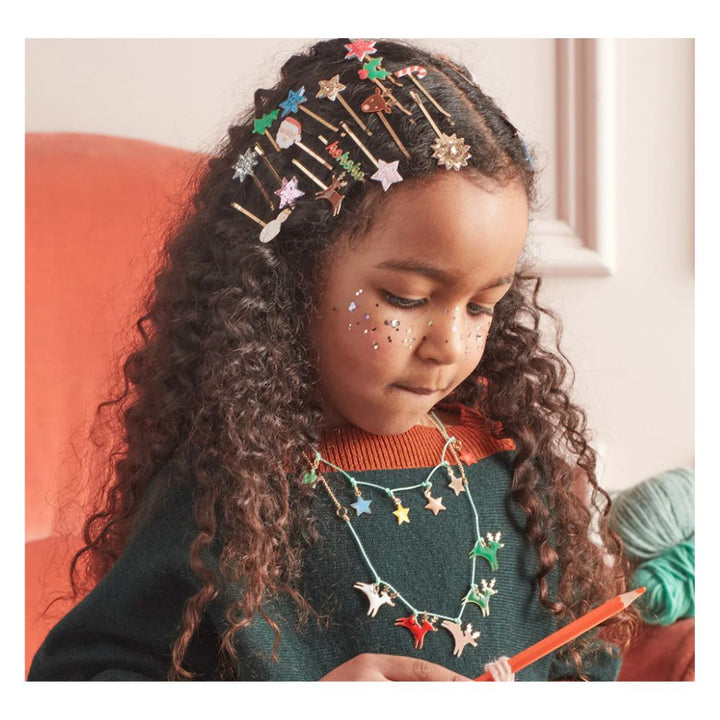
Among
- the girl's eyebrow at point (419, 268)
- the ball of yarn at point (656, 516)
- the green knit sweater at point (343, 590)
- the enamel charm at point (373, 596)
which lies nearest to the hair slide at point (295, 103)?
the girl's eyebrow at point (419, 268)

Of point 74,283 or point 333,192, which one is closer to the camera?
point 333,192

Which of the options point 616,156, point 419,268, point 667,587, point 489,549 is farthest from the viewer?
point 616,156

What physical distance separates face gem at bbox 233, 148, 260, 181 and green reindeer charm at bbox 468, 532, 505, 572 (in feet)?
1.11

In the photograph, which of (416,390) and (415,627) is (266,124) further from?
(415,627)

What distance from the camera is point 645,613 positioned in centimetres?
104

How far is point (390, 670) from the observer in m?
0.71

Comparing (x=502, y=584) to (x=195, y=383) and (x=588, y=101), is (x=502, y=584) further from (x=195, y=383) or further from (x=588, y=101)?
(x=588, y=101)

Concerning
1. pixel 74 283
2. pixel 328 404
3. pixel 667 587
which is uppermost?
pixel 74 283

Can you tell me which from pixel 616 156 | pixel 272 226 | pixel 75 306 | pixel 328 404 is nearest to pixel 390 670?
pixel 328 404

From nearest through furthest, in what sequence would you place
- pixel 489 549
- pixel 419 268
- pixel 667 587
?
pixel 419 268, pixel 489 549, pixel 667 587

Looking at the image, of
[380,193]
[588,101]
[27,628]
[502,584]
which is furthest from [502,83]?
[27,628]

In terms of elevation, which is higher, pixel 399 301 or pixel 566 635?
pixel 399 301

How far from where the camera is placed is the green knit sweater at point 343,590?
71cm

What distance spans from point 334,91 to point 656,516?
62 cm
